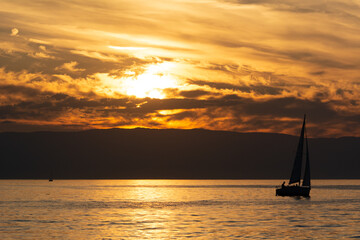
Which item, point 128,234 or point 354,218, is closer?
point 128,234

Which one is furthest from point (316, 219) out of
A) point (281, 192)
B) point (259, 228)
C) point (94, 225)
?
point (281, 192)

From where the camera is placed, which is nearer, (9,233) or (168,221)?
(9,233)

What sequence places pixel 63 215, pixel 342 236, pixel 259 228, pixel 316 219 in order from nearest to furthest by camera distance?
1. pixel 342 236
2. pixel 259 228
3. pixel 316 219
4. pixel 63 215

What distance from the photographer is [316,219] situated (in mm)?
85875

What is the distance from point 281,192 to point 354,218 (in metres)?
55.3

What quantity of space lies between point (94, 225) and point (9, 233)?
12729mm

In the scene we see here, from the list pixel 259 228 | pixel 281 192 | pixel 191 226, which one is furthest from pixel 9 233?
pixel 281 192

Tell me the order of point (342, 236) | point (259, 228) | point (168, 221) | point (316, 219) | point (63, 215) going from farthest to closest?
point (63, 215) < point (316, 219) < point (168, 221) < point (259, 228) < point (342, 236)

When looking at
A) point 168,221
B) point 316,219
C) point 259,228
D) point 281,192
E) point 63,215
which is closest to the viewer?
point 259,228

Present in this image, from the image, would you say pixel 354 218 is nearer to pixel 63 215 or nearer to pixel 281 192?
pixel 63 215

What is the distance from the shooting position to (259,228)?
69875 millimetres

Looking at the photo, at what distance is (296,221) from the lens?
82062 millimetres

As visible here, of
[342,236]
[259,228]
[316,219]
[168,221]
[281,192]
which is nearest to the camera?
[342,236]

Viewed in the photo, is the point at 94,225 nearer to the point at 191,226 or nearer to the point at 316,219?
the point at 191,226
